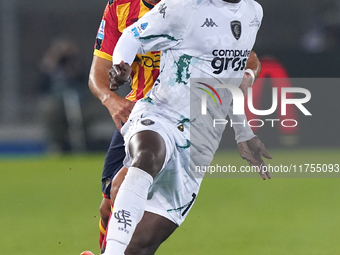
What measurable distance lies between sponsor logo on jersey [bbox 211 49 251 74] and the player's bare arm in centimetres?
60

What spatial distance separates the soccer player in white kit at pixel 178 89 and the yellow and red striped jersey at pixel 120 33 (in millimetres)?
520

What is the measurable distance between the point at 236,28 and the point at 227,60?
0.68 ft

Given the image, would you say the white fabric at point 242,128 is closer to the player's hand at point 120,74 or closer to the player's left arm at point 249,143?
the player's left arm at point 249,143

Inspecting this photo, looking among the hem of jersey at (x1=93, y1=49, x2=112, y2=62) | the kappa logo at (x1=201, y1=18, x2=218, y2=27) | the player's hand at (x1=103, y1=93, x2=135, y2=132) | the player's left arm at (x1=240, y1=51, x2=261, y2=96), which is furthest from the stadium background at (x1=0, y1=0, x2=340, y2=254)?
the kappa logo at (x1=201, y1=18, x2=218, y2=27)

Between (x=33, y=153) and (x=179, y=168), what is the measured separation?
8587 millimetres

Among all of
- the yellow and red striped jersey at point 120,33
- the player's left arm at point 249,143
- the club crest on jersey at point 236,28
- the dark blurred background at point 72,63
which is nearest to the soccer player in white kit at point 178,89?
the club crest on jersey at point 236,28

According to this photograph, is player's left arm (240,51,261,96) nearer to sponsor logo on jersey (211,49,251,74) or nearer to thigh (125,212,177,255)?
sponsor logo on jersey (211,49,251,74)

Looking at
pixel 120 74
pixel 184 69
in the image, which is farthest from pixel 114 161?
pixel 120 74

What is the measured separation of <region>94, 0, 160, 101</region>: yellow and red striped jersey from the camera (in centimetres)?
439

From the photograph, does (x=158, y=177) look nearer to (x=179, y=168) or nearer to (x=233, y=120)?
(x=179, y=168)

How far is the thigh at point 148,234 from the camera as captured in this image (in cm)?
387

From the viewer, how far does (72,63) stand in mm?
11930

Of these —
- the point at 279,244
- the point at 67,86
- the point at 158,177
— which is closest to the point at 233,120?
the point at 158,177

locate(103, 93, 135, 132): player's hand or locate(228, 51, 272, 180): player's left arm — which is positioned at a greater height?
locate(103, 93, 135, 132): player's hand
